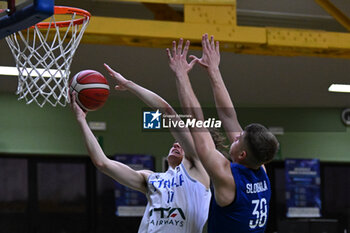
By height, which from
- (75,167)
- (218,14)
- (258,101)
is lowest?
(75,167)

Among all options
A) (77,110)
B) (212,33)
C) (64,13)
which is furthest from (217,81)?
(212,33)

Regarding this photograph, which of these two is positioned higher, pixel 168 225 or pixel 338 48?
pixel 338 48

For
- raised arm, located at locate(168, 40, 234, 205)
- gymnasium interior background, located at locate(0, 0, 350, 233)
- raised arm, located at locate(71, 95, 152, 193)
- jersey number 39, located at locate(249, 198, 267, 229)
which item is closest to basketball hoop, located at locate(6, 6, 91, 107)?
raised arm, located at locate(71, 95, 152, 193)

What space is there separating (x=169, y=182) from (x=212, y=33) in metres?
3.05

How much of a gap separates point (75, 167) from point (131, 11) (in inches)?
129

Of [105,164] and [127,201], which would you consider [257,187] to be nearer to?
[105,164]

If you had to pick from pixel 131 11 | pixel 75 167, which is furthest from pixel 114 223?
pixel 131 11

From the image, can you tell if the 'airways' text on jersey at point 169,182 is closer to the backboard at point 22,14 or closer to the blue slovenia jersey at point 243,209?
the blue slovenia jersey at point 243,209

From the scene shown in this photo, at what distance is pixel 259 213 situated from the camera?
337 centimetres

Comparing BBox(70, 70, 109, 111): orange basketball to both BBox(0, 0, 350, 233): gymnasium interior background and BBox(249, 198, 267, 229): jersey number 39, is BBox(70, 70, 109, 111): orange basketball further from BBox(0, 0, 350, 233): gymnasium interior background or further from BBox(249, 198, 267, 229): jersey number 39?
BBox(0, 0, 350, 233): gymnasium interior background

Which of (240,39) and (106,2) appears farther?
(106,2)

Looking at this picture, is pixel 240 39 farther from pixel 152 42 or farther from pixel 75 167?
pixel 75 167

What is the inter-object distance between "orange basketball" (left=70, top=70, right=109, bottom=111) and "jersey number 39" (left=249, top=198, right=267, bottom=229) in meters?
1.55

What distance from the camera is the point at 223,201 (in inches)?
128
